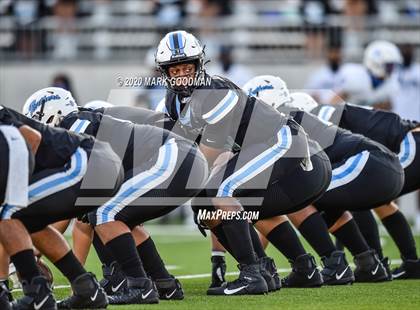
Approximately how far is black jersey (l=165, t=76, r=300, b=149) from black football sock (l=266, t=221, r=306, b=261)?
683mm

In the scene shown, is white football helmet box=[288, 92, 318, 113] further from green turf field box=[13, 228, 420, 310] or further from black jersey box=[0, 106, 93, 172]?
black jersey box=[0, 106, 93, 172]

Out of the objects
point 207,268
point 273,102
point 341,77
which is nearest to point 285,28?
point 341,77

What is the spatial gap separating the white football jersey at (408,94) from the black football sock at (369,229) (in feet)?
14.2

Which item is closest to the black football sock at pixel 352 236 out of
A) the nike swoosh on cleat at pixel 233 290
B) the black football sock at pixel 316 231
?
→ the black football sock at pixel 316 231

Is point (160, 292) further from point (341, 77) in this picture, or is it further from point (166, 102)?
point (341, 77)

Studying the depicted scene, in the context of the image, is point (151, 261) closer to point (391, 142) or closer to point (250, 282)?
point (250, 282)

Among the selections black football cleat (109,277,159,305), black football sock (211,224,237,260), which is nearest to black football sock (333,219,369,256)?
black football sock (211,224,237,260)

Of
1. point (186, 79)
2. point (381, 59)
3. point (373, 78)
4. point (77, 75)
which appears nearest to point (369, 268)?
point (186, 79)

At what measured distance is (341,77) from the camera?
1414 cm

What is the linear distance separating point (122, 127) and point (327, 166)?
1.49 meters

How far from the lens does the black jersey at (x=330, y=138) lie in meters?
8.48

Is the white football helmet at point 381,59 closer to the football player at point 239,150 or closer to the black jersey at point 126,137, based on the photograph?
the football player at point 239,150

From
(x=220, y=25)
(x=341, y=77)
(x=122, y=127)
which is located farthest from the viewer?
(x=220, y=25)

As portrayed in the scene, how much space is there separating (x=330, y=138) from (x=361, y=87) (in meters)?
5.11
